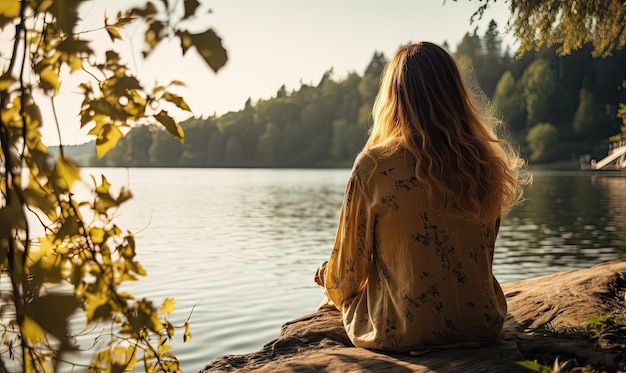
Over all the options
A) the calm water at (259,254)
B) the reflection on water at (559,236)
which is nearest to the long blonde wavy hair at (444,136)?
the calm water at (259,254)

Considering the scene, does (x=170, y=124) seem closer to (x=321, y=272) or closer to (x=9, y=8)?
(x=9, y=8)

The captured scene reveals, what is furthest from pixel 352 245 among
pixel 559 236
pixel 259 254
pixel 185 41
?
pixel 559 236

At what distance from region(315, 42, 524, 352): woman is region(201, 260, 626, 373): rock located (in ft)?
0.46

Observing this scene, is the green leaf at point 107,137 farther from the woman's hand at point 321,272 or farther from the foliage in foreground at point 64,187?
the woman's hand at point 321,272

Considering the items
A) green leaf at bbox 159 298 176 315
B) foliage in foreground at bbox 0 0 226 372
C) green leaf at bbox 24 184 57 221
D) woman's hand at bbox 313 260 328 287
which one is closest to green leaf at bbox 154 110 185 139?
foliage in foreground at bbox 0 0 226 372

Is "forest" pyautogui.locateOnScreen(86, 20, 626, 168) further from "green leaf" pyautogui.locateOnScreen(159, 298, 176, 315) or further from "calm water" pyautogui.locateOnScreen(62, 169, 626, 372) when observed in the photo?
"green leaf" pyautogui.locateOnScreen(159, 298, 176, 315)

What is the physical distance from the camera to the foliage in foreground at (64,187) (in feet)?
3.19

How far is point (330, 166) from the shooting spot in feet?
326

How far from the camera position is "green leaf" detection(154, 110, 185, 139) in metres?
1.44

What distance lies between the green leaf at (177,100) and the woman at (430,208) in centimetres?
139

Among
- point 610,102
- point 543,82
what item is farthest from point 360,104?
point 610,102

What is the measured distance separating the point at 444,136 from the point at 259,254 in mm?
9643

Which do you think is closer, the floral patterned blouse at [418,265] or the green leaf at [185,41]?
the green leaf at [185,41]

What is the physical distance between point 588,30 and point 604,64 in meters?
92.6
